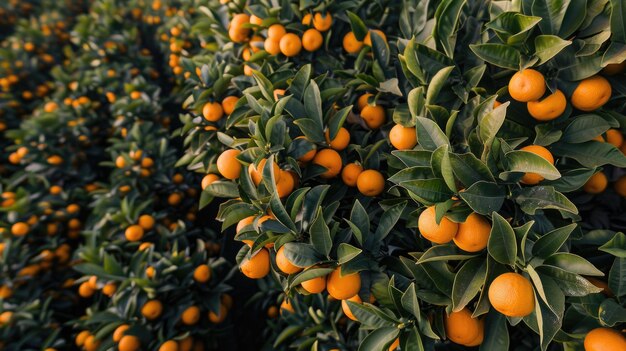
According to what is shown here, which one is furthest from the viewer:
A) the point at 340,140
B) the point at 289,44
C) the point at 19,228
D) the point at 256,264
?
the point at 19,228

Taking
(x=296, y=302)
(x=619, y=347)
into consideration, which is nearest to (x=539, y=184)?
(x=619, y=347)

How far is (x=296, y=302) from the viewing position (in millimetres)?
1811

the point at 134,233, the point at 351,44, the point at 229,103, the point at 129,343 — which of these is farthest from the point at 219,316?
the point at 351,44

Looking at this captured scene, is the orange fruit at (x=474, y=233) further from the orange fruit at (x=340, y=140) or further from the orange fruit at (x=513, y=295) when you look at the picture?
the orange fruit at (x=340, y=140)

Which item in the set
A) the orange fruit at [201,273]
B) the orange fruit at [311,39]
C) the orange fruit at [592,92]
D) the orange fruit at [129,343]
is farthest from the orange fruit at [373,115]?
the orange fruit at [129,343]

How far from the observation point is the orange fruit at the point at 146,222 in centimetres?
217

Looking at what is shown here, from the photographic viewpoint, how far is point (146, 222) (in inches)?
85.5

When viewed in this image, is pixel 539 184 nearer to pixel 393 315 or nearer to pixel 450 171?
pixel 450 171

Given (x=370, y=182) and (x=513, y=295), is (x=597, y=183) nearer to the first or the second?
(x=513, y=295)

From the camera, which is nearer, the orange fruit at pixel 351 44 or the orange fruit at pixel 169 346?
the orange fruit at pixel 351 44

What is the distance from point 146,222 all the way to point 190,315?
68 centimetres

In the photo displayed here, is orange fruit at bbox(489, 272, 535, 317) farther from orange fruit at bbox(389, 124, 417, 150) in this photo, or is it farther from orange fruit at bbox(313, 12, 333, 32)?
orange fruit at bbox(313, 12, 333, 32)

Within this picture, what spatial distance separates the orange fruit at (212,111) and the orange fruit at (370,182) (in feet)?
2.39

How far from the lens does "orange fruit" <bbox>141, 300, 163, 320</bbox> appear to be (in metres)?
1.77
